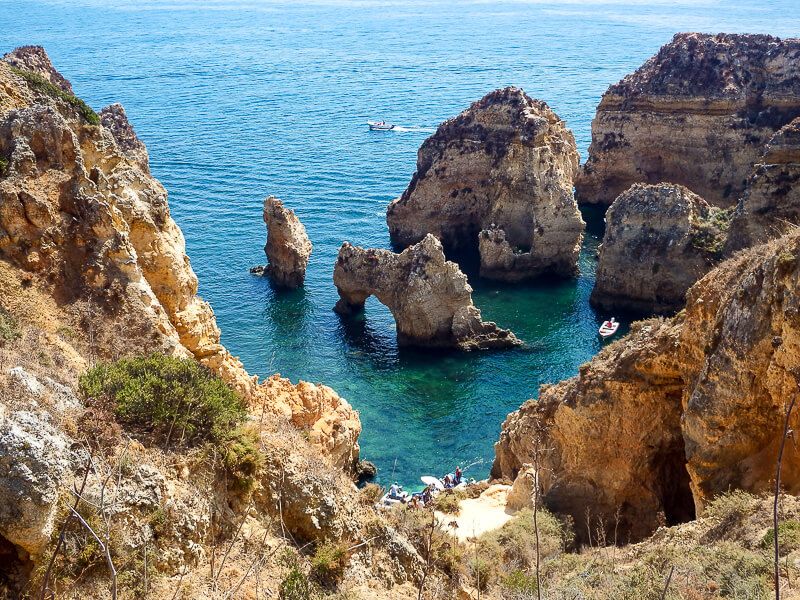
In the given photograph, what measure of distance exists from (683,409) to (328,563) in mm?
11969

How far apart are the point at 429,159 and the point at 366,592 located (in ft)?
176

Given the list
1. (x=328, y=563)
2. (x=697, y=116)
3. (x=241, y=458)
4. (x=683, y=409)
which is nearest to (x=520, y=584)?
(x=328, y=563)

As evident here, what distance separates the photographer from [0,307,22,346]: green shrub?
56.9ft

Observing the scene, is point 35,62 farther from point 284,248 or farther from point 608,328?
point 608,328

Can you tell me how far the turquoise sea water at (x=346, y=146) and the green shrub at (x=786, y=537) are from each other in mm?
16457

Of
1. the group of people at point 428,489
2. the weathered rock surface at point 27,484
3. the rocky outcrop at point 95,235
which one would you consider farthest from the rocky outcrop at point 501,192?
the weathered rock surface at point 27,484

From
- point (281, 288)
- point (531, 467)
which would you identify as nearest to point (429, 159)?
point (281, 288)

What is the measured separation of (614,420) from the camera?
24.5 m

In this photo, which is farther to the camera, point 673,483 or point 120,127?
point 120,127

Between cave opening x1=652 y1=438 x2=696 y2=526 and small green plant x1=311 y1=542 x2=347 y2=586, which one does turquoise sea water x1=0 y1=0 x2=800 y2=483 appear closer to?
cave opening x1=652 y1=438 x2=696 y2=526

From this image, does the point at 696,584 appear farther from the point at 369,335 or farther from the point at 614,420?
the point at 369,335

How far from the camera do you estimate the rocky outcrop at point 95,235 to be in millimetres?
21281

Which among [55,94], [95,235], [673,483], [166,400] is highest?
[55,94]

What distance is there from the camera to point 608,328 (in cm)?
5159
